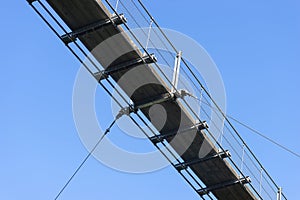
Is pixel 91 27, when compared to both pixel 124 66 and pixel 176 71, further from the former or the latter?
pixel 176 71

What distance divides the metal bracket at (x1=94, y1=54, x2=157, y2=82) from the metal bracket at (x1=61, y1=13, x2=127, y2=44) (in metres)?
1.33

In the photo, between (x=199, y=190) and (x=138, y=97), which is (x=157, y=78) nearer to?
(x=138, y=97)

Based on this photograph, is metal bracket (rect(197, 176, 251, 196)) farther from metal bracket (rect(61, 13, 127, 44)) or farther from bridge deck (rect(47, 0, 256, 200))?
metal bracket (rect(61, 13, 127, 44))

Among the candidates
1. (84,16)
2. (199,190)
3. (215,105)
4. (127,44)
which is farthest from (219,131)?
(84,16)

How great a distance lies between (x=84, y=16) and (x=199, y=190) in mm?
7701

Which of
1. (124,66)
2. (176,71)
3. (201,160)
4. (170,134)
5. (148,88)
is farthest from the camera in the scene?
(201,160)

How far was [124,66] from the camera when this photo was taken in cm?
1930

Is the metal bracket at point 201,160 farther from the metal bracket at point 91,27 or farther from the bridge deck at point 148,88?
the metal bracket at point 91,27

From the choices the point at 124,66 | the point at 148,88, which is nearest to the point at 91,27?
the point at 124,66

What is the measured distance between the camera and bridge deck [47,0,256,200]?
18.2 m

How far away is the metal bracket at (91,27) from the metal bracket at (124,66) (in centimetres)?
133

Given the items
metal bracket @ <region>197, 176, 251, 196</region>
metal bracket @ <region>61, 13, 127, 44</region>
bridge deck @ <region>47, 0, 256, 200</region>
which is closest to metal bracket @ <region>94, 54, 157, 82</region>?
bridge deck @ <region>47, 0, 256, 200</region>

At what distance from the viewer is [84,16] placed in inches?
723

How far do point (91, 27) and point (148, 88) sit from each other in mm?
2662
